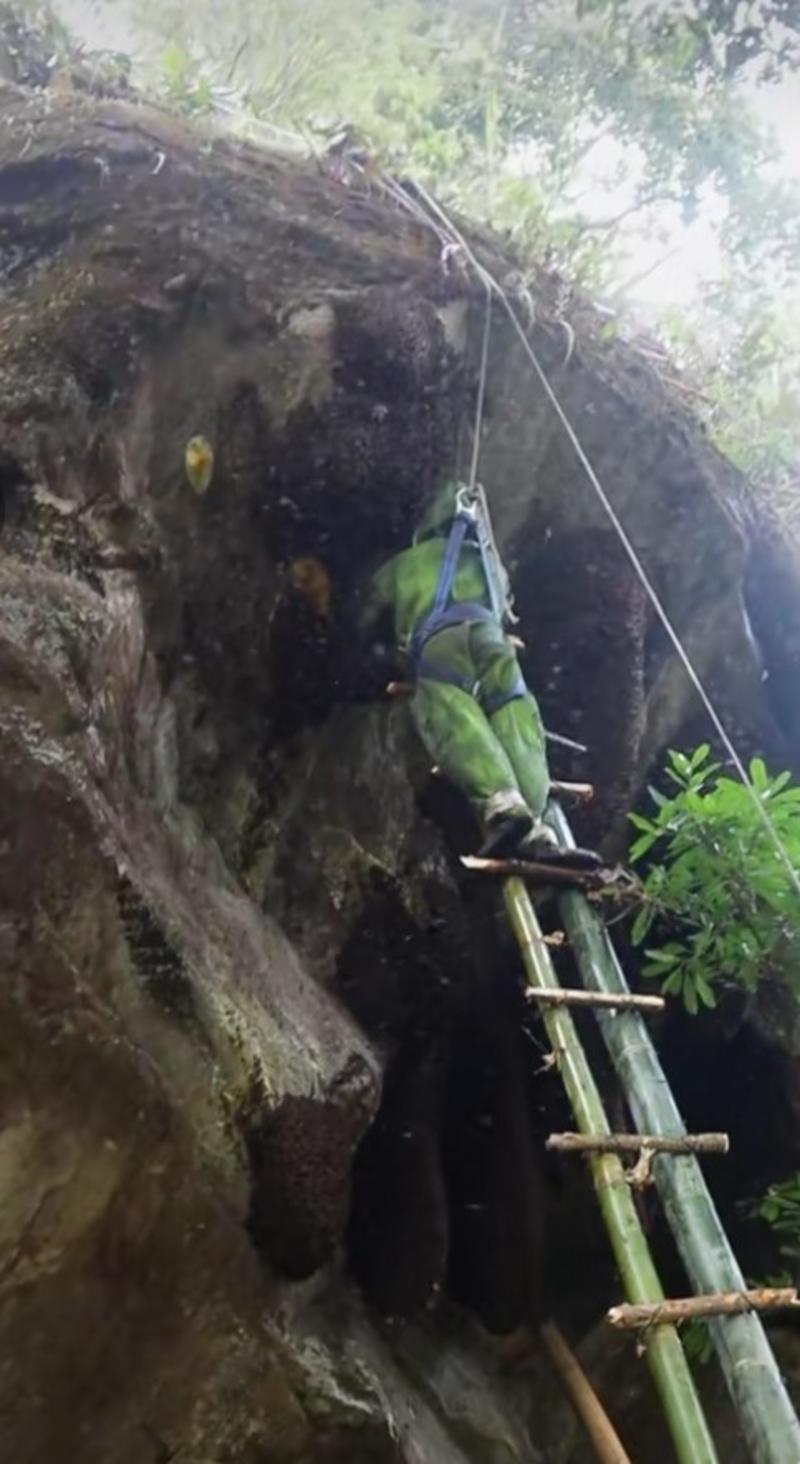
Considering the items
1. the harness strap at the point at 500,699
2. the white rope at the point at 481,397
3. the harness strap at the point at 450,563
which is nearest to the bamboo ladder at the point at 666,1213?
the harness strap at the point at 500,699

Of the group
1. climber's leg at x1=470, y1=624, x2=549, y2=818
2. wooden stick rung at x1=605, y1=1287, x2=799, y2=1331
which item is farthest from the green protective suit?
wooden stick rung at x1=605, y1=1287, x2=799, y2=1331

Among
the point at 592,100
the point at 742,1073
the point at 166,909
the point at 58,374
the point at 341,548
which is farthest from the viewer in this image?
the point at 592,100

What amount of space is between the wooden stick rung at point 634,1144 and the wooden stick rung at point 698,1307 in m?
0.44

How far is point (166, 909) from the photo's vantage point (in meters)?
4.25

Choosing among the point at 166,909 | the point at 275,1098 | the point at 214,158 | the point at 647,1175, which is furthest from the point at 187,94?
the point at 647,1175

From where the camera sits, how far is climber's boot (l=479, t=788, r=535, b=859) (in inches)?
191

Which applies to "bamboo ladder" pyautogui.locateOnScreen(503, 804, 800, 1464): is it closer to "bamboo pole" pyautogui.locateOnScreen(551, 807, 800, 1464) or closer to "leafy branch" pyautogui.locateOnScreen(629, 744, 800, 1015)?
"bamboo pole" pyautogui.locateOnScreen(551, 807, 800, 1464)

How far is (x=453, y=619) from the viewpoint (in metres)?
5.57

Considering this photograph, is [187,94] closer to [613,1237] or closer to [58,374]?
[58,374]

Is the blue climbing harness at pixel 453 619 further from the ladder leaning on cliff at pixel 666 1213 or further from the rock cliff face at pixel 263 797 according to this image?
the ladder leaning on cliff at pixel 666 1213

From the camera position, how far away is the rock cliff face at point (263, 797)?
12.6 feet

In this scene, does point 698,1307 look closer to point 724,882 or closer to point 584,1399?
point 724,882


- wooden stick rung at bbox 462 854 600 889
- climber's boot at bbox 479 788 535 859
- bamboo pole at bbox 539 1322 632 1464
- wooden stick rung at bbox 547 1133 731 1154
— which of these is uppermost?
climber's boot at bbox 479 788 535 859

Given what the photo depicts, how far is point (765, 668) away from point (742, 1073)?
114 inches
